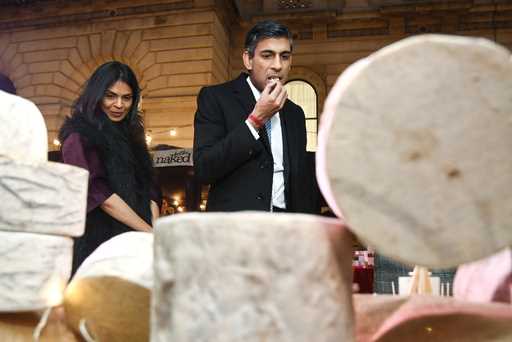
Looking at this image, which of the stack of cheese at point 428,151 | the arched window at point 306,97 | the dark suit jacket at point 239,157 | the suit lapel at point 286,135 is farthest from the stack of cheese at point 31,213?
the arched window at point 306,97

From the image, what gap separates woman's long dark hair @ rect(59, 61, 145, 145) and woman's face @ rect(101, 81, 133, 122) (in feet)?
0.06

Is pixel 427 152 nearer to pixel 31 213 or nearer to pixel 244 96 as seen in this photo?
pixel 31 213

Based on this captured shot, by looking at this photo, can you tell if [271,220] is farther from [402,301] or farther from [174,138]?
[174,138]

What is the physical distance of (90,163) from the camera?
2.05 m

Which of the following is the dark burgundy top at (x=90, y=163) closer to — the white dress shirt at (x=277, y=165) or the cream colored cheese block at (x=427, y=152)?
the white dress shirt at (x=277, y=165)

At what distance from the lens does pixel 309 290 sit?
687 mm

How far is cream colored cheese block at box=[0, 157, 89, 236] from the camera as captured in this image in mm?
1003

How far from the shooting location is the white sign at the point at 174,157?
8719 mm

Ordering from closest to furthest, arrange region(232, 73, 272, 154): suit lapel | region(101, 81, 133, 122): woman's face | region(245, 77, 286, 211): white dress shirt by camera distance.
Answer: region(245, 77, 286, 211): white dress shirt < region(232, 73, 272, 154): suit lapel < region(101, 81, 133, 122): woman's face

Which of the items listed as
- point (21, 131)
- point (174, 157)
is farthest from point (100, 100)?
point (174, 157)

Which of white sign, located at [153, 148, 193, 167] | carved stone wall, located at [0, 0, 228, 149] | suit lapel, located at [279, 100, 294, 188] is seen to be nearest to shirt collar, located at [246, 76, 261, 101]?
suit lapel, located at [279, 100, 294, 188]

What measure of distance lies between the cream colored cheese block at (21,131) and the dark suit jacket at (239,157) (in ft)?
2.72

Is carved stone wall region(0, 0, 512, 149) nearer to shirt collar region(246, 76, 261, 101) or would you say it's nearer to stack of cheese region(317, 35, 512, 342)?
shirt collar region(246, 76, 261, 101)

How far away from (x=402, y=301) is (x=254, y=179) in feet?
3.55
